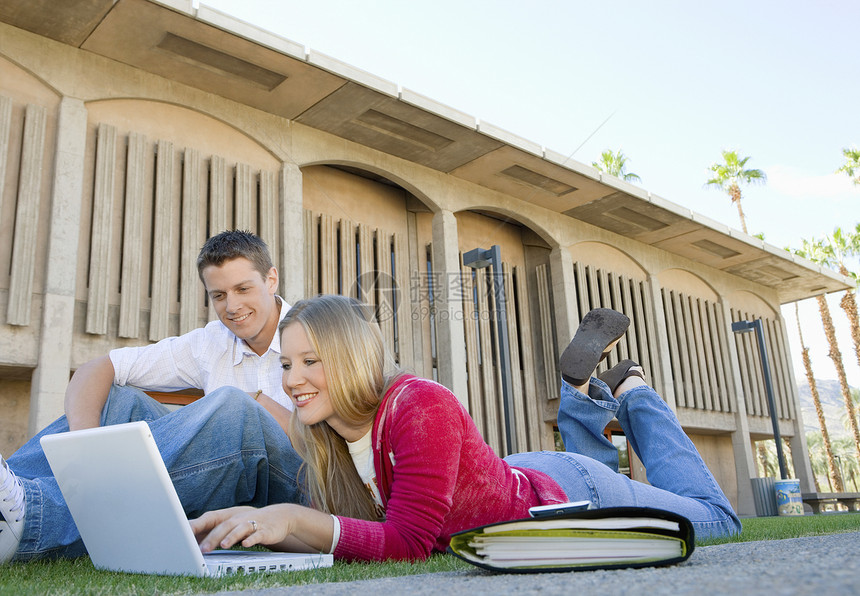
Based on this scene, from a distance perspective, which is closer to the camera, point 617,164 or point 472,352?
point 472,352

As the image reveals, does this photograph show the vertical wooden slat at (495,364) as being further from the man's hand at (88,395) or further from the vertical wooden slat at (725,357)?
the man's hand at (88,395)

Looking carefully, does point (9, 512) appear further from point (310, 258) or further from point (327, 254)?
point (327, 254)

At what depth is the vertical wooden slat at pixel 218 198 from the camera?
10477mm

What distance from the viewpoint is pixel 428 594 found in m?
1.08

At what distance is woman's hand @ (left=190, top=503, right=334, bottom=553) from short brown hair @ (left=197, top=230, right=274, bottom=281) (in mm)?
1897

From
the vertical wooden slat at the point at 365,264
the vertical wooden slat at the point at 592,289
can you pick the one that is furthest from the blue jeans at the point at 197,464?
the vertical wooden slat at the point at 592,289

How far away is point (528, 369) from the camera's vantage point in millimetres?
15164

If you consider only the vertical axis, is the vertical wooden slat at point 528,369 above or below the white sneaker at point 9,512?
above

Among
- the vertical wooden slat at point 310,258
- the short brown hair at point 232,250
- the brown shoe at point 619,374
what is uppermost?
the vertical wooden slat at point 310,258

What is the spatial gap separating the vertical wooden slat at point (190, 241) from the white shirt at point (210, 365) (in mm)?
6795

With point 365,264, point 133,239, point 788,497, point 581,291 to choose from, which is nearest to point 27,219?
point 133,239

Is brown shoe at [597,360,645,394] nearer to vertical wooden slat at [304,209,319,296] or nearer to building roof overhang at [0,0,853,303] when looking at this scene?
building roof overhang at [0,0,853,303]

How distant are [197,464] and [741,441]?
19.0 metres

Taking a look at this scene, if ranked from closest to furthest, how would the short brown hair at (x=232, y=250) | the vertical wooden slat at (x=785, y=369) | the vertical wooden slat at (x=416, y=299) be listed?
the short brown hair at (x=232, y=250) → the vertical wooden slat at (x=416, y=299) → the vertical wooden slat at (x=785, y=369)
